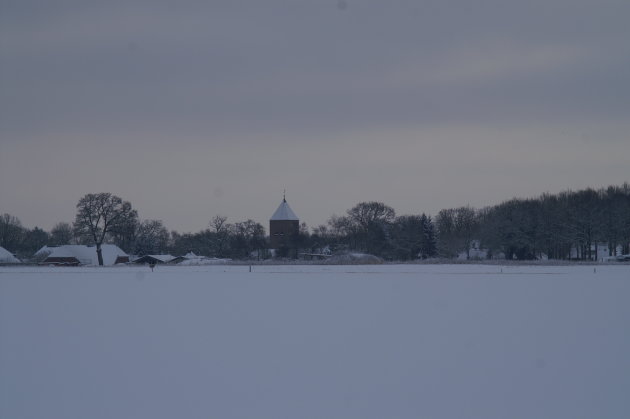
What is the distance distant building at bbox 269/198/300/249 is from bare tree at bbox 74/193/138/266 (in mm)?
23386

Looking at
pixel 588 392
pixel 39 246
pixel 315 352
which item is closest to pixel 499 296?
pixel 315 352

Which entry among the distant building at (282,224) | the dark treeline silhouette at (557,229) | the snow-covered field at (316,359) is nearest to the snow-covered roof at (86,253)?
the distant building at (282,224)

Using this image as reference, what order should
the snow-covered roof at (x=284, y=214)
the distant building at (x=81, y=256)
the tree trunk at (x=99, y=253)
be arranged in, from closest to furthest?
1. the distant building at (x=81, y=256)
2. the tree trunk at (x=99, y=253)
3. the snow-covered roof at (x=284, y=214)

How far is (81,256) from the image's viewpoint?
86.0 m

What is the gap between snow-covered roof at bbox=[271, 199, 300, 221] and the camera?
349ft

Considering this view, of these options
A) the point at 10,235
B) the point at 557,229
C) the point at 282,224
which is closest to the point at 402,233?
the point at 557,229

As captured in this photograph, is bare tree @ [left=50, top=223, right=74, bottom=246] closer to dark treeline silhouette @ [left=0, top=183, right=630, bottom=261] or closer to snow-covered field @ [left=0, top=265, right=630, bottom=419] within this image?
dark treeline silhouette @ [left=0, top=183, right=630, bottom=261]

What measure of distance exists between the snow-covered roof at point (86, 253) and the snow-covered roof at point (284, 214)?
25877 millimetres

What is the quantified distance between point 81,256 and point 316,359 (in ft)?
257

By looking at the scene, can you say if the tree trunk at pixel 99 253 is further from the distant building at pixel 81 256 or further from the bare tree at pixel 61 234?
the bare tree at pixel 61 234

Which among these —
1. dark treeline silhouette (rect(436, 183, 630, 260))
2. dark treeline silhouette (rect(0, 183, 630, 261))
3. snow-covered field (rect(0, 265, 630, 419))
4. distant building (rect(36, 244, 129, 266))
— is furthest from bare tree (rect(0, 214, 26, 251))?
snow-covered field (rect(0, 265, 630, 419))

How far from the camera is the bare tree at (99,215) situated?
8694 cm

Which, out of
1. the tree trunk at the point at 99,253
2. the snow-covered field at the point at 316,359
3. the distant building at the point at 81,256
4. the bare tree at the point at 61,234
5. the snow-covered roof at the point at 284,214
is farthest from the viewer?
the bare tree at the point at 61,234

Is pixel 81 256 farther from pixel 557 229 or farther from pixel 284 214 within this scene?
pixel 557 229
